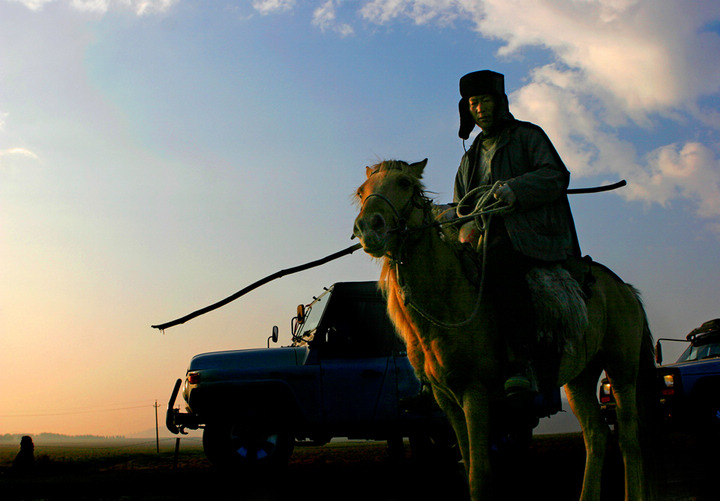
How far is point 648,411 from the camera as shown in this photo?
17.8 ft

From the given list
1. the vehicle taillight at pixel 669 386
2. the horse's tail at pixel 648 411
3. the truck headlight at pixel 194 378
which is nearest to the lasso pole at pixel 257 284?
the horse's tail at pixel 648 411

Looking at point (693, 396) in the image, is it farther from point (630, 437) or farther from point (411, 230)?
point (411, 230)

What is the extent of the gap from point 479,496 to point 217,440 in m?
6.58

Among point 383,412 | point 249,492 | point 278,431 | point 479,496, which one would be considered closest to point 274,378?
point 278,431

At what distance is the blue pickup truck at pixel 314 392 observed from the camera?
9766mm

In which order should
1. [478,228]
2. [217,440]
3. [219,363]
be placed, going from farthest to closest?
[219,363]
[217,440]
[478,228]

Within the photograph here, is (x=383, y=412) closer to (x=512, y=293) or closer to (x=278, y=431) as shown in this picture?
(x=278, y=431)

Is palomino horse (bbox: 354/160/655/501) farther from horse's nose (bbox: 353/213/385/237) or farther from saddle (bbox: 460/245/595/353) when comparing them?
saddle (bbox: 460/245/595/353)

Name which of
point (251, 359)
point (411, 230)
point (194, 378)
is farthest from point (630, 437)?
point (194, 378)

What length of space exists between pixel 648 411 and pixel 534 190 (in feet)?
7.25

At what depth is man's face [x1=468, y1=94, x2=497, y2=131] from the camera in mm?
5203

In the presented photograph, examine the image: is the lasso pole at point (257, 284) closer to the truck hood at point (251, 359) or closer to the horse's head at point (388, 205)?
the horse's head at point (388, 205)

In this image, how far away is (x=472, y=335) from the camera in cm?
433

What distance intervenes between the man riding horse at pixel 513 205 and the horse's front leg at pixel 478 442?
0.23 meters
